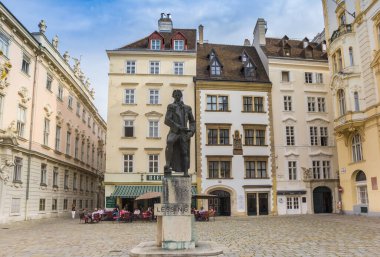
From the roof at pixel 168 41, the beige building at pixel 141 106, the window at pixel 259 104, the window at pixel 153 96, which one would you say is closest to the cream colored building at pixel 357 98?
the window at pixel 259 104

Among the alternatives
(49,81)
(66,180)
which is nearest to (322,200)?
(66,180)

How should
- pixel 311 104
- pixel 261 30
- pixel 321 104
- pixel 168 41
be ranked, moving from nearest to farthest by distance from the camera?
1. pixel 311 104
2. pixel 321 104
3. pixel 168 41
4. pixel 261 30

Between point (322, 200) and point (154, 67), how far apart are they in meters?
21.0

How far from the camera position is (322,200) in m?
36.0

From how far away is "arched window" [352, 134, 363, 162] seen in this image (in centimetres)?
2927

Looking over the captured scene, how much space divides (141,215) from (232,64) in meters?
19.5

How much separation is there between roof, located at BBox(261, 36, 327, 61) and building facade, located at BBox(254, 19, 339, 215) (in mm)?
154

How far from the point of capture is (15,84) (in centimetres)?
2664

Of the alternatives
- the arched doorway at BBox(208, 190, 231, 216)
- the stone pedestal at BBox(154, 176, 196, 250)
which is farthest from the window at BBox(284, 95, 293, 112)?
the stone pedestal at BBox(154, 176, 196, 250)

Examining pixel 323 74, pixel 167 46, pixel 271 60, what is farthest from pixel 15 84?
pixel 323 74

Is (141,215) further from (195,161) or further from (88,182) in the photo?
(88,182)

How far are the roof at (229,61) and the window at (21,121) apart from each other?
16285mm

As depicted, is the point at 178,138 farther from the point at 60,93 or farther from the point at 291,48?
the point at 291,48

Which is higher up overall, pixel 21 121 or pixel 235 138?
pixel 21 121
